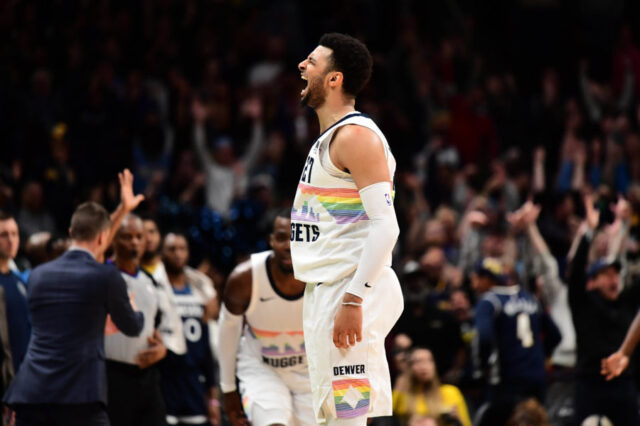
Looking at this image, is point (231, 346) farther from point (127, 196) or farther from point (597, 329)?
point (597, 329)

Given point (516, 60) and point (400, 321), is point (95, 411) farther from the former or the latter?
point (516, 60)

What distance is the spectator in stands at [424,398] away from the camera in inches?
335

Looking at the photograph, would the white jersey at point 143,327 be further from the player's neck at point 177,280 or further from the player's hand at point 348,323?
the player's hand at point 348,323

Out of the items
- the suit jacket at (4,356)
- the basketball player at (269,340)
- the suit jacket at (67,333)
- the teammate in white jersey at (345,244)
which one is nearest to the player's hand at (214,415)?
the suit jacket at (4,356)

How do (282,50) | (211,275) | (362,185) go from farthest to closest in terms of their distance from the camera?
(282,50), (211,275), (362,185)

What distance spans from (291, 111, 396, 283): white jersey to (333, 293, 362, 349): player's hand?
0.20m

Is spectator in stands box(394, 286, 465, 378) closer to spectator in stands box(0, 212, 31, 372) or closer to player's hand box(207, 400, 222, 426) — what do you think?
player's hand box(207, 400, 222, 426)

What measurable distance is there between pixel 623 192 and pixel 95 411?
8914 millimetres

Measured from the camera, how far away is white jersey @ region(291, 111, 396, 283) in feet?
14.2

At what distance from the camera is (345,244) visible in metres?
4.34

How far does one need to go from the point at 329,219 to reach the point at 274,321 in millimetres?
1956

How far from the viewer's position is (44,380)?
18.6 feet

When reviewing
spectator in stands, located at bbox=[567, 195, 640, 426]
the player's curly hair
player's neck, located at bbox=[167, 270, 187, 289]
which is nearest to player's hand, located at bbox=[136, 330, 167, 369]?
player's neck, located at bbox=[167, 270, 187, 289]

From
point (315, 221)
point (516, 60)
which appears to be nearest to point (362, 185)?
point (315, 221)
